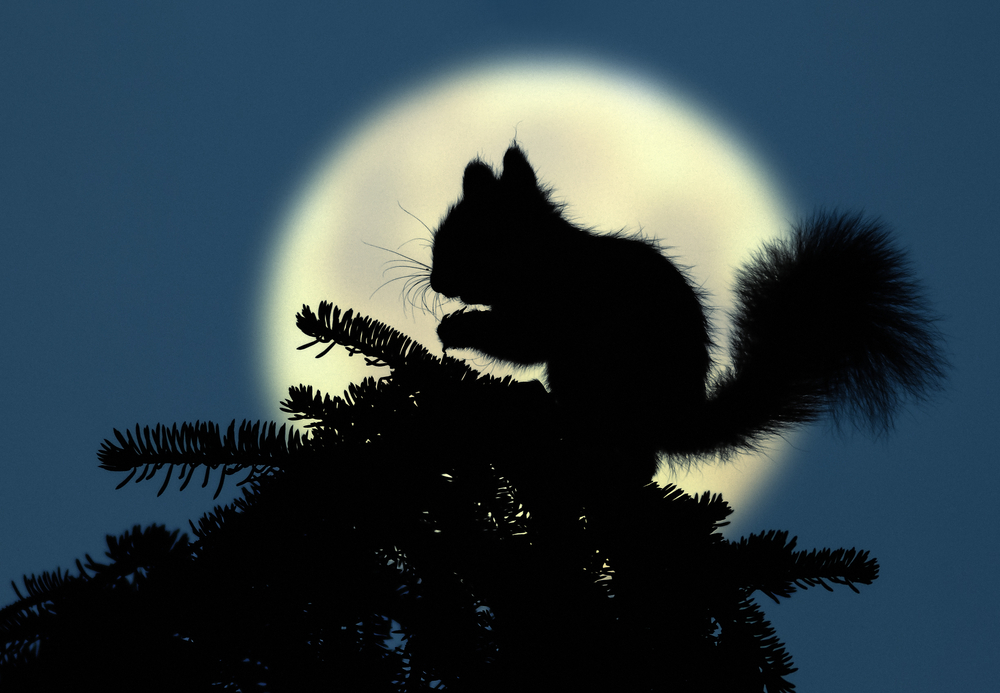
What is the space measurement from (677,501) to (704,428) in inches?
29.7

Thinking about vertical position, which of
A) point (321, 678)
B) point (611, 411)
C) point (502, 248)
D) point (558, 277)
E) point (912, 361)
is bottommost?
point (321, 678)

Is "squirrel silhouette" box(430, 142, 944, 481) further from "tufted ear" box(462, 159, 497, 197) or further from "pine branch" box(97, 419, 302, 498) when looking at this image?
"pine branch" box(97, 419, 302, 498)

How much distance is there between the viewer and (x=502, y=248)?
1635mm

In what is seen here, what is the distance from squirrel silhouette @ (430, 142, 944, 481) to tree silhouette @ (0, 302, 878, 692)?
1.65 feet

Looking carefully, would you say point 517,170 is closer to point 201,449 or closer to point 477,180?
point 477,180

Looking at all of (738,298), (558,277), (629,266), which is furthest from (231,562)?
(738,298)

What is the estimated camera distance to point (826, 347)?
52.7 inches

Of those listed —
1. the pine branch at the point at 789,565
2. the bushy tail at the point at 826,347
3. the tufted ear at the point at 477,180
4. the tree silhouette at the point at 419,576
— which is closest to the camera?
the tree silhouette at the point at 419,576

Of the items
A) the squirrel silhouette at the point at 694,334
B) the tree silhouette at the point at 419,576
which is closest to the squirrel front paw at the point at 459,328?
the squirrel silhouette at the point at 694,334

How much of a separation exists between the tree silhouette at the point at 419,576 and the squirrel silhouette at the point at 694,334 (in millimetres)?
502

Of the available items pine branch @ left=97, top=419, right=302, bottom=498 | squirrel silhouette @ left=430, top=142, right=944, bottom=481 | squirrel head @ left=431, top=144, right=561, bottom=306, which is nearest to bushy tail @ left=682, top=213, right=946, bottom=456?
squirrel silhouette @ left=430, top=142, right=944, bottom=481

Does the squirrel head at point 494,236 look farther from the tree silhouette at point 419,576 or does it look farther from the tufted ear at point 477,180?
the tree silhouette at point 419,576

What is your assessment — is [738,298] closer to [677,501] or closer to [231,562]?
[677,501]

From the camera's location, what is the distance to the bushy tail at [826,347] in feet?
4.40
